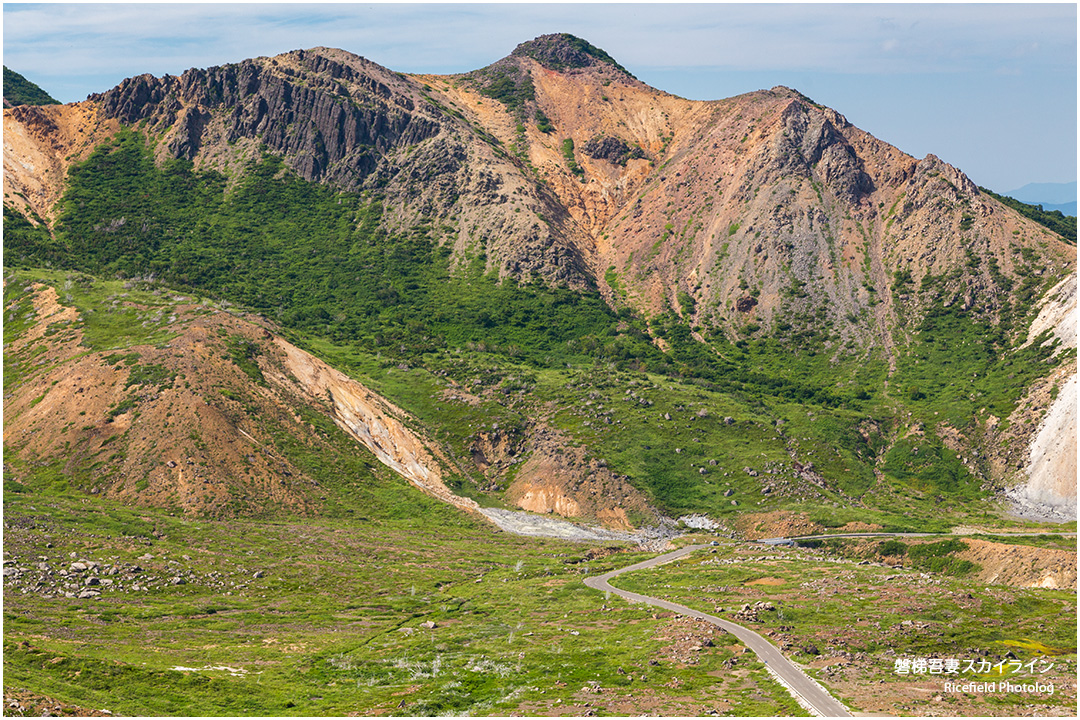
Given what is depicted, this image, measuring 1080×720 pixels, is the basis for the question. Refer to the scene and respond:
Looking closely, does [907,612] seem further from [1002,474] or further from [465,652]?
[1002,474]

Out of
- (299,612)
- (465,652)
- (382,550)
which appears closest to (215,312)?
(382,550)

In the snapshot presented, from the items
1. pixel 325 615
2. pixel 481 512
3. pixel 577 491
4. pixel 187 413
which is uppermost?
pixel 187 413

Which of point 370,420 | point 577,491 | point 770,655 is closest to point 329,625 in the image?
point 770,655

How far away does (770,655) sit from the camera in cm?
8150

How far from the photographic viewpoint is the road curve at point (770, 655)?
223 ft

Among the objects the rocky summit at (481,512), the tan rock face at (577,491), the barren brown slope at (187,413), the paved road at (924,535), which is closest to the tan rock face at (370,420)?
the barren brown slope at (187,413)

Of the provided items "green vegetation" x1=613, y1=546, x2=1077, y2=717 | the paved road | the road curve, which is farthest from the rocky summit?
the paved road

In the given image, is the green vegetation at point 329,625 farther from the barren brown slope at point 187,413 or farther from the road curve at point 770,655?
the barren brown slope at point 187,413

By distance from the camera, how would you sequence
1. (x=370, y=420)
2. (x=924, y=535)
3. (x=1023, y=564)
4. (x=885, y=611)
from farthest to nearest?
(x=370, y=420) < (x=924, y=535) < (x=1023, y=564) < (x=885, y=611)

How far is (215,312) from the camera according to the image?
168m

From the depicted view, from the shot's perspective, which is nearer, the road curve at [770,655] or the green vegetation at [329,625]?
the road curve at [770,655]

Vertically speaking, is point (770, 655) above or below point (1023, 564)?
below

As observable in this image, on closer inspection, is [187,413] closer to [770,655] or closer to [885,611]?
[770,655]

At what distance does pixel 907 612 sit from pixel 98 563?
82.9m
